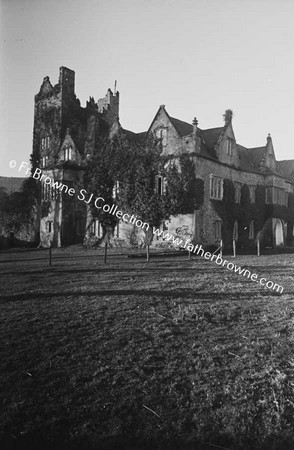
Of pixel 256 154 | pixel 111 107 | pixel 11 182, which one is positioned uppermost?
pixel 111 107

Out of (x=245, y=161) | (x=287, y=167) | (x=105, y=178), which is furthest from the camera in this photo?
(x=287, y=167)

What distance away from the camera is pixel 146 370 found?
6.00 metres

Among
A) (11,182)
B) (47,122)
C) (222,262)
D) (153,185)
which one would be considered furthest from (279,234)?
(11,182)

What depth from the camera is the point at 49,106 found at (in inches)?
1709

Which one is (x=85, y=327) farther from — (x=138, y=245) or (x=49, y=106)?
(x=49, y=106)

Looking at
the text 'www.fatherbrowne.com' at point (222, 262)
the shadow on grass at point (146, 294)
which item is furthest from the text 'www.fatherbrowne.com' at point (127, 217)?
the shadow on grass at point (146, 294)

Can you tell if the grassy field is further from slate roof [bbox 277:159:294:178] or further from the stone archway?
slate roof [bbox 277:159:294:178]

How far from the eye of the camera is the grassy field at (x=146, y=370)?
445 centimetres

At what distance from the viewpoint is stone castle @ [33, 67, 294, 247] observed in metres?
29.7

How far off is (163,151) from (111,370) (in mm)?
26098

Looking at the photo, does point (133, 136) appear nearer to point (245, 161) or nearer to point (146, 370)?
point (245, 161)

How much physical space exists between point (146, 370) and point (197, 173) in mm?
24268

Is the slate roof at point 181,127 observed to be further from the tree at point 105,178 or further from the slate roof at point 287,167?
the slate roof at point 287,167

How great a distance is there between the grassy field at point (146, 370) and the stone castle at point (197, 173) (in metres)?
18.8
